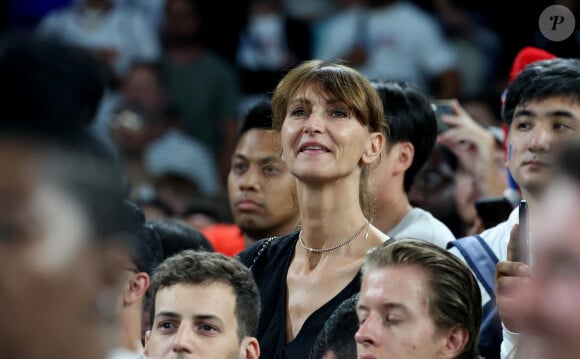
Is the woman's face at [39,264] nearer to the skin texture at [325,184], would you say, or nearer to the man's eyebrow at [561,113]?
the skin texture at [325,184]

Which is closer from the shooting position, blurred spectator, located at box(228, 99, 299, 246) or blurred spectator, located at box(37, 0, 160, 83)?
blurred spectator, located at box(228, 99, 299, 246)

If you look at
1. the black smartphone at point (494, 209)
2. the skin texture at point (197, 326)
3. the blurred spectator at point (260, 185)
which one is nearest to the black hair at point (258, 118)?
the blurred spectator at point (260, 185)

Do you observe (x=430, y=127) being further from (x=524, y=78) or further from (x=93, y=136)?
(x=93, y=136)

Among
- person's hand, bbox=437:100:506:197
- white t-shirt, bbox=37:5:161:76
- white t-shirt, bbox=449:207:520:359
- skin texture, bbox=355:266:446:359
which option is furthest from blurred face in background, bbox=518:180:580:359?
white t-shirt, bbox=37:5:161:76

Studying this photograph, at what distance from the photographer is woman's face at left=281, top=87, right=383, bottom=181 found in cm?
330

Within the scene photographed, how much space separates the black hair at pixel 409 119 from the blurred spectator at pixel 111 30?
3.77 metres

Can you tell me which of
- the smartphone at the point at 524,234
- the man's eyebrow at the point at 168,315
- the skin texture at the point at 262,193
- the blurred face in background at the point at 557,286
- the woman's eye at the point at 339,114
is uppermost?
the skin texture at the point at 262,193

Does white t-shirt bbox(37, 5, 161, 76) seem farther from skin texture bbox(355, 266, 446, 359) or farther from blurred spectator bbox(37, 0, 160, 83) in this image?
skin texture bbox(355, 266, 446, 359)

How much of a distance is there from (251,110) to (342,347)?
2092 millimetres

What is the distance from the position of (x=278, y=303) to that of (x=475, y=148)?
1666mm

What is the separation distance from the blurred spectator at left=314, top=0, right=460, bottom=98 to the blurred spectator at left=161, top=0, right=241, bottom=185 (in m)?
0.89

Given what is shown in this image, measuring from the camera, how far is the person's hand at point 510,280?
2631mm

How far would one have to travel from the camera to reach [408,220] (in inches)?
154

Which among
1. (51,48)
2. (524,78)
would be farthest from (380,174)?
(51,48)
